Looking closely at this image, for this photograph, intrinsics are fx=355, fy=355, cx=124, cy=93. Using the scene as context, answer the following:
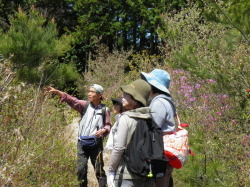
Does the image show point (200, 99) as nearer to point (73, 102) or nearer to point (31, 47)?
point (73, 102)

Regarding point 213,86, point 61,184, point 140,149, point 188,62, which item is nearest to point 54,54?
point 188,62

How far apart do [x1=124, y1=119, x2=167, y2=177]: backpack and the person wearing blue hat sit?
1.00 feet

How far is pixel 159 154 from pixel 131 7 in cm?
2302

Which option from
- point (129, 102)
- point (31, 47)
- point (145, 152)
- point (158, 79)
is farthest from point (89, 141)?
point (31, 47)

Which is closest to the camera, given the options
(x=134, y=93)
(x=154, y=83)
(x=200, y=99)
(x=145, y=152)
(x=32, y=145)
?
(x=145, y=152)

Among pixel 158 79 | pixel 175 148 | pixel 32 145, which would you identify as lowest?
pixel 32 145

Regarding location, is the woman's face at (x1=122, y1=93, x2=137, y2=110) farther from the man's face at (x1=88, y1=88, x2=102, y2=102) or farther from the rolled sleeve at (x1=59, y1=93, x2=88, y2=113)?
the rolled sleeve at (x1=59, y1=93, x2=88, y2=113)

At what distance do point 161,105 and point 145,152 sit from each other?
599 millimetres

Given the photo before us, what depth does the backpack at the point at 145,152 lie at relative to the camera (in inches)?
105

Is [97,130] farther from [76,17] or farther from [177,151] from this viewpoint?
[76,17]

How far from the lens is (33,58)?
7.87 m

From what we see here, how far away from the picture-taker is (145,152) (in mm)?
2670

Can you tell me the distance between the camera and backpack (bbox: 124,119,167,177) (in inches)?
105

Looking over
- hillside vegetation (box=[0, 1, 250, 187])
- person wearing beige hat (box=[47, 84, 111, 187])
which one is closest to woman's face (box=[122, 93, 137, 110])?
hillside vegetation (box=[0, 1, 250, 187])
